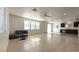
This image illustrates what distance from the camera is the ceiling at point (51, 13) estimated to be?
69.6 inches

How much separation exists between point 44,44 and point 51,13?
0.54 meters

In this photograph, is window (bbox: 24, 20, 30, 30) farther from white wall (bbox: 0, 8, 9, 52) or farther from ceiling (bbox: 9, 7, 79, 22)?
white wall (bbox: 0, 8, 9, 52)

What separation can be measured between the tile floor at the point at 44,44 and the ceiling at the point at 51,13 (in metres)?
0.33

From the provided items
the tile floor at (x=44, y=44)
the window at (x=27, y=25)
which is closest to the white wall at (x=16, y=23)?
the window at (x=27, y=25)

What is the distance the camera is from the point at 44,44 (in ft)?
5.92

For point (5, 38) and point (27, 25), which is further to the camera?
point (27, 25)

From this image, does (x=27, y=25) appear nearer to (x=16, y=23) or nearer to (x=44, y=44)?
(x=16, y=23)

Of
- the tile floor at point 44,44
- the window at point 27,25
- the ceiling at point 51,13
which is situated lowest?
the tile floor at point 44,44

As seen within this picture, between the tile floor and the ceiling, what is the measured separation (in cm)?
33

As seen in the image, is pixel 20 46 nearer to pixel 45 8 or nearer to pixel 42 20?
pixel 42 20

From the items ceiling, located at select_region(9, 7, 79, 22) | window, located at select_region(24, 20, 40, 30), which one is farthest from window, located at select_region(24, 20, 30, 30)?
ceiling, located at select_region(9, 7, 79, 22)

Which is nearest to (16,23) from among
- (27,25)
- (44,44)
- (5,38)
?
(27,25)

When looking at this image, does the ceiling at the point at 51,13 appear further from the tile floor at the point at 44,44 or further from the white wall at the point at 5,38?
the tile floor at the point at 44,44

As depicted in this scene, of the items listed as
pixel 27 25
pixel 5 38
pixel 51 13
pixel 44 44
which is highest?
pixel 51 13
